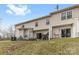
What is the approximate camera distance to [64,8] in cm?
560

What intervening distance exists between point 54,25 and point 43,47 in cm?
34

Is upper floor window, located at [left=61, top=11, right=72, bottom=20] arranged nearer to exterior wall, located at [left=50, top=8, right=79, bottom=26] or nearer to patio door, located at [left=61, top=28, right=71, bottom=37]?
exterior wall, located at [left=50, top=8, right=79, bottom=26]

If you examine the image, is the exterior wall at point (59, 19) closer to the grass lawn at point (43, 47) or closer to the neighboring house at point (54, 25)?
the neighboring house at point (54, 25)

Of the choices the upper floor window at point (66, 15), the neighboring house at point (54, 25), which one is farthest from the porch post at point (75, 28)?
the upper floor window at point (66, 15)

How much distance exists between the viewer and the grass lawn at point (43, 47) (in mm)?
5547

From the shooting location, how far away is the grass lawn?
5547 millimetres

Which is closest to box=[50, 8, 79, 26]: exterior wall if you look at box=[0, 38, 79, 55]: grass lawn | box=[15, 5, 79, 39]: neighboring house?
box=[15, 5, 79, 39]: neighboring house

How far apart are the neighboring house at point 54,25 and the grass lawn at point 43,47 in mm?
85

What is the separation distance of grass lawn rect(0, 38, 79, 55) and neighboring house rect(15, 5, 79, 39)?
0.09 meters

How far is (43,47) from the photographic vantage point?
18.3ft

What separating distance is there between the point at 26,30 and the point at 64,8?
604 mm

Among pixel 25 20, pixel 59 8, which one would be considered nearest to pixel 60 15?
pixel 59 8
